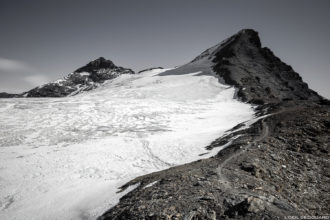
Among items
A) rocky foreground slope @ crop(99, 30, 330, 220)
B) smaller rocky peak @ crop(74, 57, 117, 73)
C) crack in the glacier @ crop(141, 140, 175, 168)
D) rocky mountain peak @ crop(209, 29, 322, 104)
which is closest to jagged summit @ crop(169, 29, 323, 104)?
rocky mountain peak @ crop(209, 29, 322, 104)

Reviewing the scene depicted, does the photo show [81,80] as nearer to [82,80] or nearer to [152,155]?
[82,80]

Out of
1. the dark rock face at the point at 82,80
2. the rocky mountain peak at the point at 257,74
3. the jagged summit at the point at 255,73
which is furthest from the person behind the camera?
the dark rock face at the point at 82,80

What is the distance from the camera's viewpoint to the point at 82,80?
14688 centimetres

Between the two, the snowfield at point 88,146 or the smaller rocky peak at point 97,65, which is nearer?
the snowfield at point 88,146

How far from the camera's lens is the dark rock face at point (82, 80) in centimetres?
13450

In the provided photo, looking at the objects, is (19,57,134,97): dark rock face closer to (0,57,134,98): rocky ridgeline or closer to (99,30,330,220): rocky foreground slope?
(0,57,134,98): rocky ridgeline

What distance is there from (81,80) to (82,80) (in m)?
0.81

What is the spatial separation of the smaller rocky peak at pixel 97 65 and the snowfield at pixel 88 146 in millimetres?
132862

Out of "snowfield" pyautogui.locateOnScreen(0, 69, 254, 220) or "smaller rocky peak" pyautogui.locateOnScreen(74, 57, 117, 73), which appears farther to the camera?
"smaller rocky peak" pyautogui.locateOnScreen(74, 57, 117, 73)

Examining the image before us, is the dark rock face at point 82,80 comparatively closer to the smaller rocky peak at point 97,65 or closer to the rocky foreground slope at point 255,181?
the smaller rocky peak at point 97,65

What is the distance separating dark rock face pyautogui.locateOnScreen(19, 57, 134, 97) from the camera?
13450 centimetres

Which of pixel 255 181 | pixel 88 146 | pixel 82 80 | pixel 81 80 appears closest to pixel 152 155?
pixel 88 146

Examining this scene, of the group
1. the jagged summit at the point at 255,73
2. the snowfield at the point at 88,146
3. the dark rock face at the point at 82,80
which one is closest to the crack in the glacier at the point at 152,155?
the snowfield at the point at 88,146

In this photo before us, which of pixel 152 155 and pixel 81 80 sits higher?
pixel 81 80
